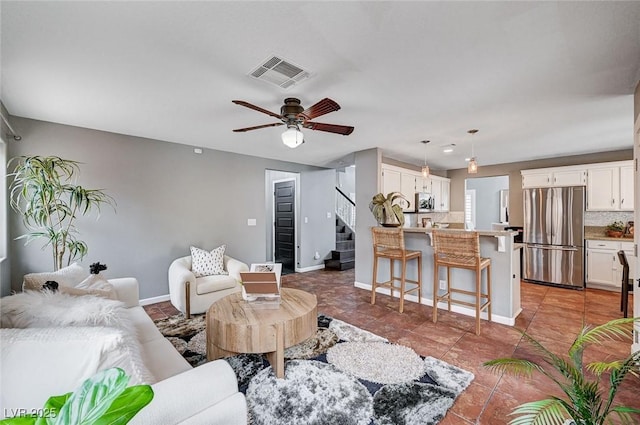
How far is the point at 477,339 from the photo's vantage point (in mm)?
2828

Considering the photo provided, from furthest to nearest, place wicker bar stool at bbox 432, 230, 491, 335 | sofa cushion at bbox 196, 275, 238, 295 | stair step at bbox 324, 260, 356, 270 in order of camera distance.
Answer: stair step at bbox 324, 260, 356, 270 → sofa cushion at bbox 196, 275, 238, 295 → wicker bar stool at bbox 432, 230, 491, 335

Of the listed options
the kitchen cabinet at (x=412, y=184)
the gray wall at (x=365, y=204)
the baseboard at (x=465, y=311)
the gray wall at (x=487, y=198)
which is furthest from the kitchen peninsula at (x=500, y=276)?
the gray wall at (x=487, y=198)

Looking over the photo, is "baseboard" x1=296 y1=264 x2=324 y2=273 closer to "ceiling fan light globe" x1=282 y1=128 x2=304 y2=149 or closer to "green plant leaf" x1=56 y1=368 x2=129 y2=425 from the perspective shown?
"ceiling fan light globe" x1=282 y1=128 x2=304 y2=149

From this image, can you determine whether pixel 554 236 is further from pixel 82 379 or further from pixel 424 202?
pixel 82 379

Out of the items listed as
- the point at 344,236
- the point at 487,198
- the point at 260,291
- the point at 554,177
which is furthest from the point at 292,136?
the point at 487,198

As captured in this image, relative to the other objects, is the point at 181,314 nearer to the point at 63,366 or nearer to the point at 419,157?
the point at 63,366

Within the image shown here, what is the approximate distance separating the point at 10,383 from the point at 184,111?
8.76 ft

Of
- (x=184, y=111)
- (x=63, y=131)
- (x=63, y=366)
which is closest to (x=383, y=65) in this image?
(x=184, y=111)

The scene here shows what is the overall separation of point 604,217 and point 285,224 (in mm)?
6179

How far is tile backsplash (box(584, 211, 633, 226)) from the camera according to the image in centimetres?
475

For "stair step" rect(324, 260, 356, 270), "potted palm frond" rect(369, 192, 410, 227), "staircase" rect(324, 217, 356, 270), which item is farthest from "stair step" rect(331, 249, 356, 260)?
"potted palm frond" rect(369, 192, 410, 227)

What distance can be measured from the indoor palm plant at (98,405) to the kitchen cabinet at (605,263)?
6.40m

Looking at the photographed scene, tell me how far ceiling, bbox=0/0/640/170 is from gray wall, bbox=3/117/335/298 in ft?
1.28

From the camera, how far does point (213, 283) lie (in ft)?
11.4
